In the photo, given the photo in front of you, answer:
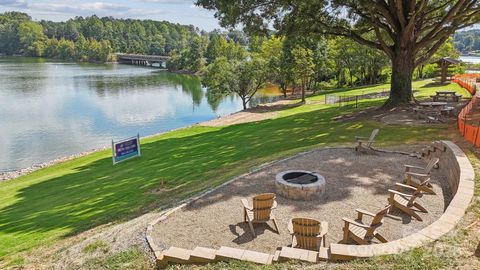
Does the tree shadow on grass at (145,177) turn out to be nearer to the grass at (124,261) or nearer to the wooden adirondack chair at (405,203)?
the grass at (124,261)

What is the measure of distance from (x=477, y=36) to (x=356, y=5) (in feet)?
658

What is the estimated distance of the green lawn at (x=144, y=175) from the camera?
1287 cm

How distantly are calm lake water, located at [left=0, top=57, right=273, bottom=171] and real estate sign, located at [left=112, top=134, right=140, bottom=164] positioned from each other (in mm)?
12203

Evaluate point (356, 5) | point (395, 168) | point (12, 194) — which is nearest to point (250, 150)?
point (395, 168)

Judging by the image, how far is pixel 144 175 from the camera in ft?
59.8

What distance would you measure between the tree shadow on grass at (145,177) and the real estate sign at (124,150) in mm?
642

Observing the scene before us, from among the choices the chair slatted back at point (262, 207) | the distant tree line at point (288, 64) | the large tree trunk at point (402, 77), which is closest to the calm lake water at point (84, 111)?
the distant tree line at point (288, 64)

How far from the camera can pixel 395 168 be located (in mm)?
13266

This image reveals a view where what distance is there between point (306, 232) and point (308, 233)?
0.05m

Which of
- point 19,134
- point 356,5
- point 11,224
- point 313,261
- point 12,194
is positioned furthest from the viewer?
point 19,134

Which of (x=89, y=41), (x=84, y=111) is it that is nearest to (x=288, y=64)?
(x=84, y=111)

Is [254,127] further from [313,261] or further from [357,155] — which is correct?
[313,261]

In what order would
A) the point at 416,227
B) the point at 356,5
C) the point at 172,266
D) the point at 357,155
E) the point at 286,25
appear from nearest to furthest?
the point at 172,266
the point at 416,227
the point at 357,155
the point at 356,5
the point at 286,25

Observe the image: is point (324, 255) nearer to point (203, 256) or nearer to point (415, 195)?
point (203, 256)
